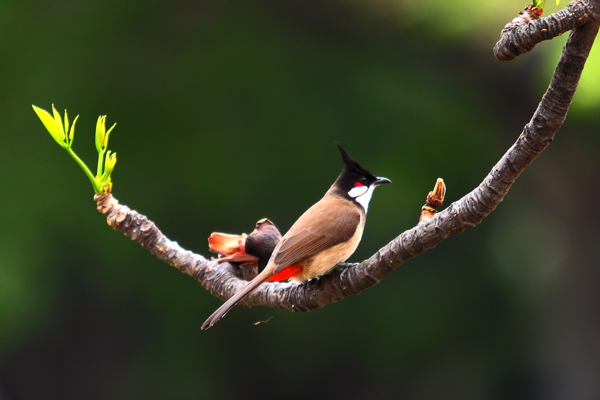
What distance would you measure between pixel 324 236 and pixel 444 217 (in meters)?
0.63

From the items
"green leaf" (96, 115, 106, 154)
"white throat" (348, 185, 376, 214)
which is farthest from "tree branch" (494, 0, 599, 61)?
"white throat" (348, 185, 376, 214)

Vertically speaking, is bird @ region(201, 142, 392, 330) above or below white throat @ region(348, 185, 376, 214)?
below

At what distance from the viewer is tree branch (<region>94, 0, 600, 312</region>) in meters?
1.01

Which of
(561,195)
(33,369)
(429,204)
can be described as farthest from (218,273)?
(33,369)

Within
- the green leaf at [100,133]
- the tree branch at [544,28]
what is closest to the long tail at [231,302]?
the green leaf at [100,133]

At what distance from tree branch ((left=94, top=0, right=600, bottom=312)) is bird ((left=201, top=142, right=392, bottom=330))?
0.08m

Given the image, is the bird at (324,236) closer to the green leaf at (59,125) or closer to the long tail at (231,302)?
the long tail at (231,302)

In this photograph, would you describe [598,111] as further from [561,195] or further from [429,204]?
[429,204]

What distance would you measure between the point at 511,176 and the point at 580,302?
3.83m

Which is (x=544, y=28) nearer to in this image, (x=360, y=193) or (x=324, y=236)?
(x=324, y=236)

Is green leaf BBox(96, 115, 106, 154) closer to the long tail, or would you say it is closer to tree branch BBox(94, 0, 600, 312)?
tree branch BBox(94, 0, 600, 312)

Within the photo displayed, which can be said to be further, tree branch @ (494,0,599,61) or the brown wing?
the brown wing

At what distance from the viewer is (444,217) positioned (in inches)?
49.1

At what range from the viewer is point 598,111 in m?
3.93
